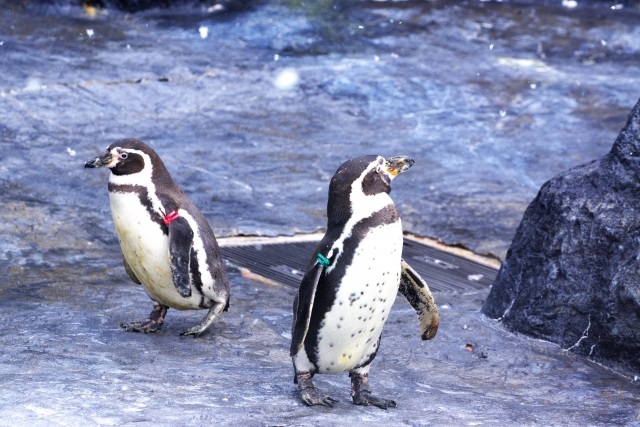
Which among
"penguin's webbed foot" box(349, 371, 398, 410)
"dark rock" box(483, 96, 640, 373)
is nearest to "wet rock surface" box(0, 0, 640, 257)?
"dark rock" box(483, 96, 640, 373)

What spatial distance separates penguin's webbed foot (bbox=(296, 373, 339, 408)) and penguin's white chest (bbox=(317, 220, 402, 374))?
0.29ft

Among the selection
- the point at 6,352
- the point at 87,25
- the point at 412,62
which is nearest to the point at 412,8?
the point at 412,62

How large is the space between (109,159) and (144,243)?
429 millimetres

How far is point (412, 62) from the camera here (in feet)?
34.0

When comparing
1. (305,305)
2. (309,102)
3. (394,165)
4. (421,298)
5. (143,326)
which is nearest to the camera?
(305,305)

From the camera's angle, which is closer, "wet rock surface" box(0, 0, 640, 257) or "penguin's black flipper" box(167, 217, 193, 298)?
"penguin's black flipper" box(167, 217, 193, 298)

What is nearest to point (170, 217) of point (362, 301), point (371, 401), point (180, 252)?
point (180, 252)

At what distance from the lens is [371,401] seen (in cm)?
356

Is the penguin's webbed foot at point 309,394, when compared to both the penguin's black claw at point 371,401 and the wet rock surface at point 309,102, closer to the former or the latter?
the penguin's black claw at point 371,401

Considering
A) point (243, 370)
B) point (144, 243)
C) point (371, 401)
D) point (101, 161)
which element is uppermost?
point (101, 161)

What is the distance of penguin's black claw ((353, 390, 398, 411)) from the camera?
354 centimetres

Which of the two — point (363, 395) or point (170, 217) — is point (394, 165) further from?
point (170, 217)

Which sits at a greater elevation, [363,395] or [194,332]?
[363,395]

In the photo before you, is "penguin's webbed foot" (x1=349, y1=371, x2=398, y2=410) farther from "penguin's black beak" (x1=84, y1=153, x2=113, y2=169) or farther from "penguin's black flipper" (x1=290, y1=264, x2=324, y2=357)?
"penguin's black beak" (x1=84, y1=153, x2=113, y2=169)
